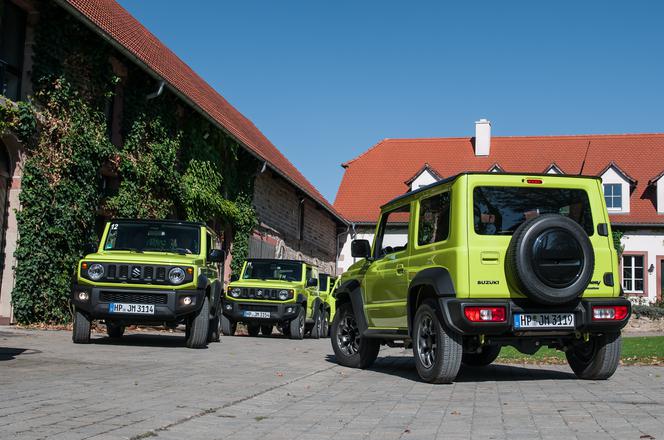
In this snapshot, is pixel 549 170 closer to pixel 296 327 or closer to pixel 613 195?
pixel 613 195

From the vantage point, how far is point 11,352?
993 centimetres

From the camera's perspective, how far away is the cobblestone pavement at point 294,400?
5.29 m

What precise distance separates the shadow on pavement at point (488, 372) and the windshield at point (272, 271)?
7570 millimetres

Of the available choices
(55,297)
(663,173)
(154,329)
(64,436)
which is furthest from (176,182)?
(663,173)

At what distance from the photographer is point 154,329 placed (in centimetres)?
1772

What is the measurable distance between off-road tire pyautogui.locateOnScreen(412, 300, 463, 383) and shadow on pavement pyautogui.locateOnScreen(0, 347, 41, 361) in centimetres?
458

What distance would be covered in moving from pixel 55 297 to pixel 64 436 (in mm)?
11536

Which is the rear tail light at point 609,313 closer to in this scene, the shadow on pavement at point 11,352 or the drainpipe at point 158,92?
the shadow on pavement at point 11,352

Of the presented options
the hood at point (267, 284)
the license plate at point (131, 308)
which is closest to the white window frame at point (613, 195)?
the hood at point (267, 284)

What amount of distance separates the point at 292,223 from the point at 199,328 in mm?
22148

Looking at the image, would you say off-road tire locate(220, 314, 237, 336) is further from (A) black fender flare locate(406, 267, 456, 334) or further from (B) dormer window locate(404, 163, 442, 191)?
(B) dormer window locate(404, 163, 442, 191)

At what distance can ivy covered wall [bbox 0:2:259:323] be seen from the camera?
15414mm

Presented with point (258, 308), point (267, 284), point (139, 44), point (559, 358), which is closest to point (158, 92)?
point (139, 44)

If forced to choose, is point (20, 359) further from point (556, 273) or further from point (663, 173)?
point (663, 173)
